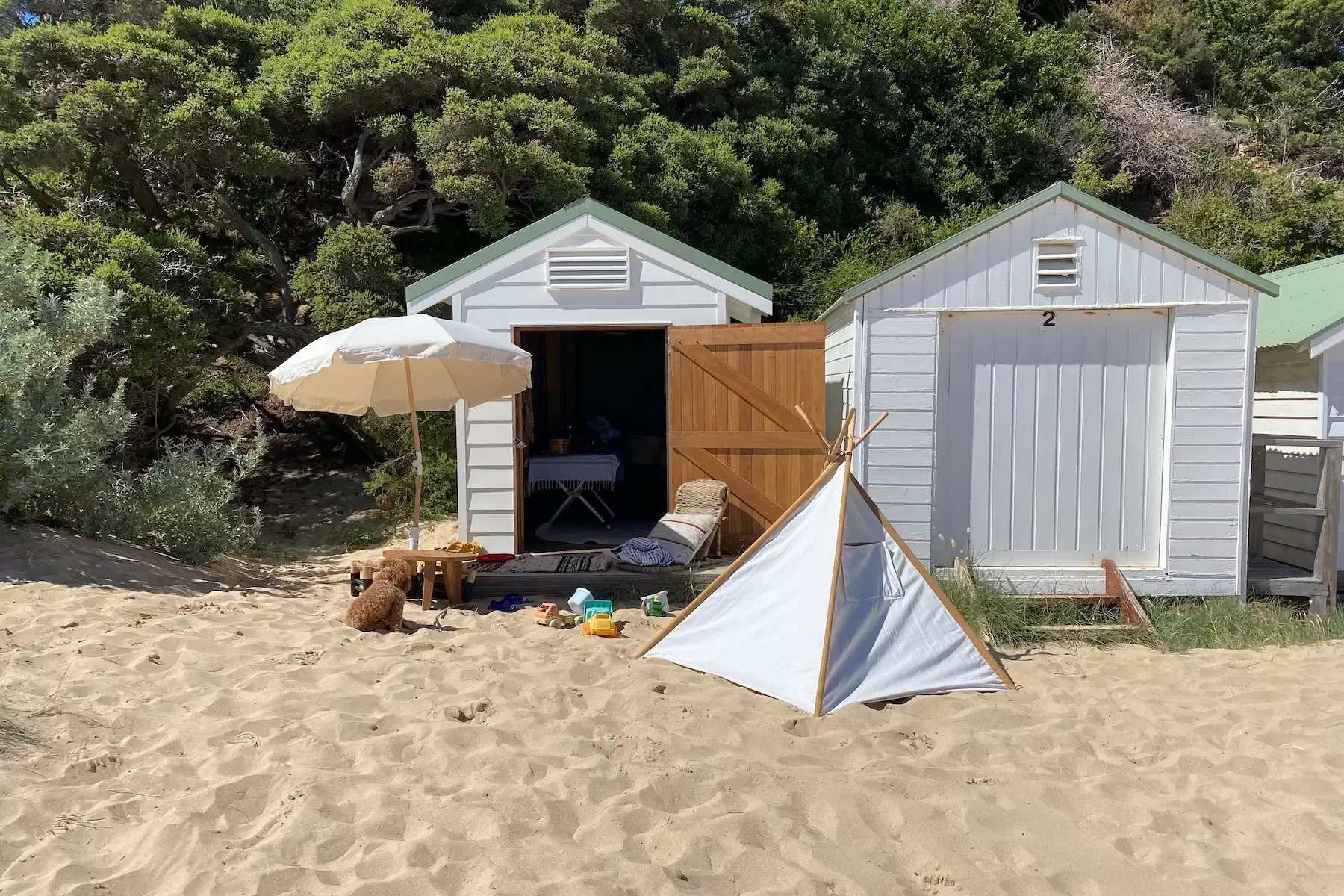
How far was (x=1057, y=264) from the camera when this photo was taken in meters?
6.50

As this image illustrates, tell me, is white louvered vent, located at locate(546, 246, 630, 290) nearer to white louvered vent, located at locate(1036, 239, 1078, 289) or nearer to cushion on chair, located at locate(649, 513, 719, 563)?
cushion on chair, located at locate(649, 513, 719, 563)

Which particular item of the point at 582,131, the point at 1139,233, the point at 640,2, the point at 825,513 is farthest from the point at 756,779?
the point at 640,2

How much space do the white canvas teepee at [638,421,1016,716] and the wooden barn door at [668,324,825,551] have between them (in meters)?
2.18

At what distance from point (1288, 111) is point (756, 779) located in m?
18.0

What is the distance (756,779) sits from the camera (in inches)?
147

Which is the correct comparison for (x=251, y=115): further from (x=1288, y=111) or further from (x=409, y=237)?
(x=1288, y=111)

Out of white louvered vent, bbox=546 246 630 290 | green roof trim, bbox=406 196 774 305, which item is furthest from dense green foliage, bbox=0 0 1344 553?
white louvered vent, bbox=546 246 630 290

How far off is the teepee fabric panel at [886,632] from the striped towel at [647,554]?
2.03 m

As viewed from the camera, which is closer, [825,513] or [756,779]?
[756,779]

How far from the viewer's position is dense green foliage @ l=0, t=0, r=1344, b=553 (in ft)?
31.1

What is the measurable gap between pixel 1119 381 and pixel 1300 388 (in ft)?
6.34

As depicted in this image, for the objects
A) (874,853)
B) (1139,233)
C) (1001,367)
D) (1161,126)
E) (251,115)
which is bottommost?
(874,853)

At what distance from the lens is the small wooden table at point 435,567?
6109 mm

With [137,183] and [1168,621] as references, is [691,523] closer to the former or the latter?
[1168,621]
